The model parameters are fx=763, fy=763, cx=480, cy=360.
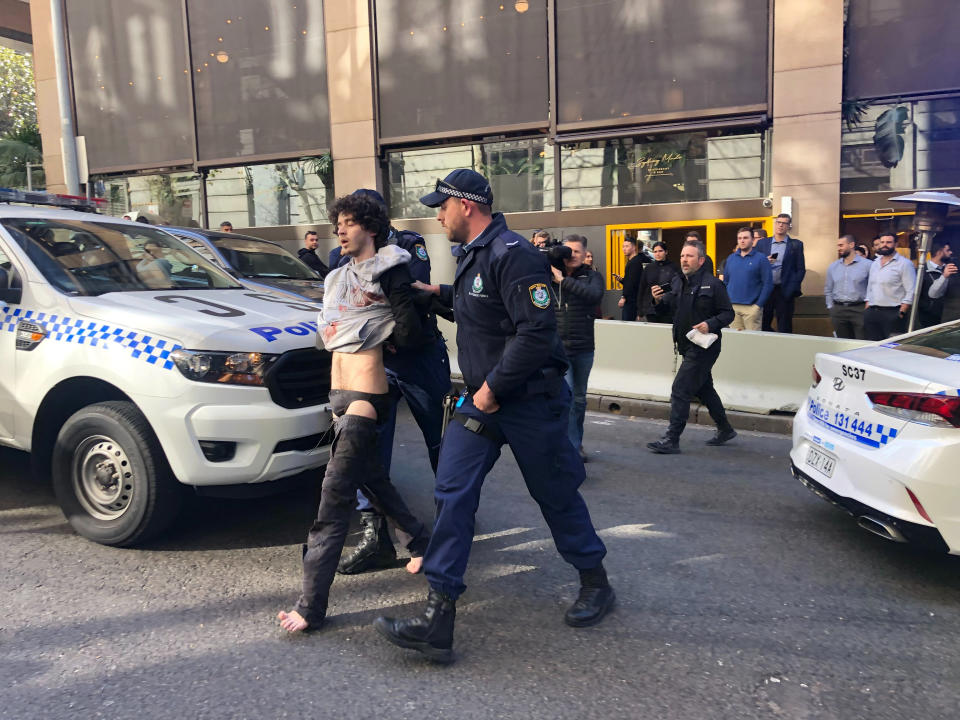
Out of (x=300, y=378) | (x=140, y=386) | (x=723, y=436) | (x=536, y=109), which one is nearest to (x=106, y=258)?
(x=140, y=386)

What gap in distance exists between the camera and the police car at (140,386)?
3.75 meters

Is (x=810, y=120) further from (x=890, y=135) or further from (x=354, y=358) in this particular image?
(x=354, y=358)

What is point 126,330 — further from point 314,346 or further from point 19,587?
point 19,587

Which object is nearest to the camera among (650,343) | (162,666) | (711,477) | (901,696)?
(901,696)

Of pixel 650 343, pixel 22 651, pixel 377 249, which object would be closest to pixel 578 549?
pixel 377 249

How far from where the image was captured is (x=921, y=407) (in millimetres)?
3574

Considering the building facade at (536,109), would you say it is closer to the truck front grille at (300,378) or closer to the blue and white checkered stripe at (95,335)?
the blue and white checkered stripe at (95,335)

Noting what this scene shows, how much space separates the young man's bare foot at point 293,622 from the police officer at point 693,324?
3938mm

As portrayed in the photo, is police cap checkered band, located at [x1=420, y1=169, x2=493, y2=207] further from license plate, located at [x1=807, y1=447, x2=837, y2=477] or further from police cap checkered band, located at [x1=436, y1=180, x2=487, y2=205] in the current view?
license plate, located at [x1=807, y1=447, x2=837, y2=477]

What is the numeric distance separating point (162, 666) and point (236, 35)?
642 inches

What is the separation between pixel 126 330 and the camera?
387cm

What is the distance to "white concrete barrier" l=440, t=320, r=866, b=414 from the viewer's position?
754 cm

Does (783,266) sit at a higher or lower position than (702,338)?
higher

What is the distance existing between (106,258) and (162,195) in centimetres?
1458
